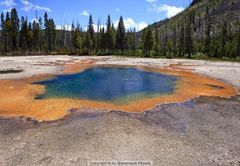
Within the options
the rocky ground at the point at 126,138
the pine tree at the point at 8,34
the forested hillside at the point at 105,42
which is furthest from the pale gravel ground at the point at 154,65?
the pine tree at the point at 8,34

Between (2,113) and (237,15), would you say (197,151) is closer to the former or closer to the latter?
(2,113)

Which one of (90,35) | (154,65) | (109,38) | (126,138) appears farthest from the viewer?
(90,35)

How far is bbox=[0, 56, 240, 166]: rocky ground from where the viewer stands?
9953 mm

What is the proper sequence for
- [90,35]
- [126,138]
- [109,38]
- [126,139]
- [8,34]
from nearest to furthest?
1. [126,139]
2. [126,138]
3. [8,34]
4. [109,38]
5. [90,35]

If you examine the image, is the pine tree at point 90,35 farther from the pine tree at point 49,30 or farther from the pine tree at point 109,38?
the pine tree at point 49,30

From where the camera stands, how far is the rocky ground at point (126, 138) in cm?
995

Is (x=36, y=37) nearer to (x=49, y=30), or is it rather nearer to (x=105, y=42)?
(x=49, y=30)

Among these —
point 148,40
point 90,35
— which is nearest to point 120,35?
point 148,40

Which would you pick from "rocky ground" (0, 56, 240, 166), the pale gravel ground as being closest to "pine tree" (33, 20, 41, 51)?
the pale gravel ground

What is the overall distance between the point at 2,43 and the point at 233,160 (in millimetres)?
107461

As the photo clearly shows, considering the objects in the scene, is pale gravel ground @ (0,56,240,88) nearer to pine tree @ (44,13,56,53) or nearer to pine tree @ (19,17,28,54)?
pine tree @ (19,17,28,54)

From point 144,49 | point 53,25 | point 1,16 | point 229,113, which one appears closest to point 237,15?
point 144,49

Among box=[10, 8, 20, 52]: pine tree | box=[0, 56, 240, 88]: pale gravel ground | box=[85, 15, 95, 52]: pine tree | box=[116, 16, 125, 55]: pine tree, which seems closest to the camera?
box=[0, 56, 240, 88]: pale gravel ground

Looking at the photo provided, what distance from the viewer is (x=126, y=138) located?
11875 millimetres
